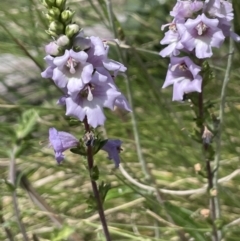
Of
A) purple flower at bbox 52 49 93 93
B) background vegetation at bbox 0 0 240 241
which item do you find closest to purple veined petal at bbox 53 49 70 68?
purple flower at bbox 52 49 93 93

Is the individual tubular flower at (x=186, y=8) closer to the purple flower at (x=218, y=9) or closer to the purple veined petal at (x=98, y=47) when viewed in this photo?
the purple flower at (x=218, y=9)

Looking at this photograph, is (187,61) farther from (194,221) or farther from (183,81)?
(194,221)

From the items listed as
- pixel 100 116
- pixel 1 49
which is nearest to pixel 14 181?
pixel 100 116

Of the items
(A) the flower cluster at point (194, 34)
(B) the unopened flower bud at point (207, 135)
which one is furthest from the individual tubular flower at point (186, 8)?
(B) the unopened flower bud at point (207, 135)

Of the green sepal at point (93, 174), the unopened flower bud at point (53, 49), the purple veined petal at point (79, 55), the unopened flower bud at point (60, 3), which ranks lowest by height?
the green sepal at point (93, 174)

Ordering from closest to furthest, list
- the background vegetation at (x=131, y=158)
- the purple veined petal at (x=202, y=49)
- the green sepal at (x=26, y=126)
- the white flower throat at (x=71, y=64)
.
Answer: the white flower throat at (x=71, y=64)
the purple veined petal at (x=202, y=49)
the green sepal at (x=26, y=126)
the background vegetation at (x=131, y=158)

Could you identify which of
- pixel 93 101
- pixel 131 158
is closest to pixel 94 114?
pixel 93 101

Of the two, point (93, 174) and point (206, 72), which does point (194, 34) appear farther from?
point (93, 174)
